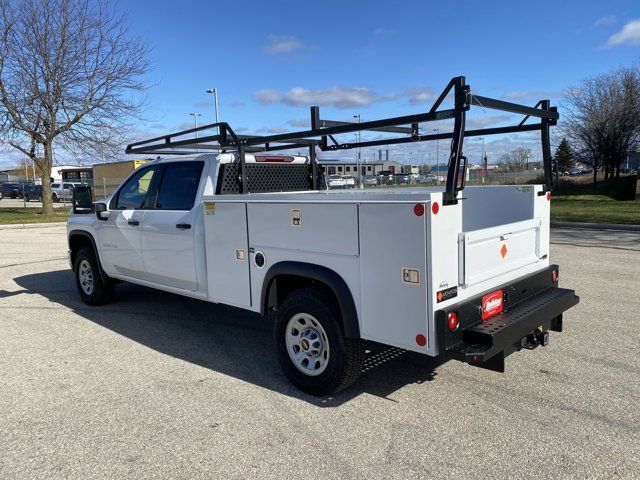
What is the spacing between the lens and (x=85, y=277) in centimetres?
752

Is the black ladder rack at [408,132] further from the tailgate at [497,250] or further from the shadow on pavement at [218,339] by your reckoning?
the shadow on pavement at [218,339]

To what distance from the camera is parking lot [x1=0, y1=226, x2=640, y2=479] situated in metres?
3.27

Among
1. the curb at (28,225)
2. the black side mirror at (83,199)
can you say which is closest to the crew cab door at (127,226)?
the black side mirror at (83,199)

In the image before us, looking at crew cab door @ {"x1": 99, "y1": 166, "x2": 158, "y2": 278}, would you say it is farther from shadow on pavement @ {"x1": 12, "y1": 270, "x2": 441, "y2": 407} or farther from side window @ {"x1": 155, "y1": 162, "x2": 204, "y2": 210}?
shadow on pavement @ {"x1": 12, "y1": 270, "x2": 441, "y2": 407}

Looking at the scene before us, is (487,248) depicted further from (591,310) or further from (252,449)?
(591,310)

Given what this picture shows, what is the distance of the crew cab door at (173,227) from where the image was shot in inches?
215

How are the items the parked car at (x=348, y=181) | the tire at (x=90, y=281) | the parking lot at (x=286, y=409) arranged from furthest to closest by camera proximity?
1. the parked car at (x=348, y=181)
2. the tire at (x=90, y=281)
3. the parking lot at (x=286, y=409)

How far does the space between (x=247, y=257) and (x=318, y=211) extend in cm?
103

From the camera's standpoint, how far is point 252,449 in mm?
3469

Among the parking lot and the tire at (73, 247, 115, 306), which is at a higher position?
the tire at (73, 247, 115, 306)

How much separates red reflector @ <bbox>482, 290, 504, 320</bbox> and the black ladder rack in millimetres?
823

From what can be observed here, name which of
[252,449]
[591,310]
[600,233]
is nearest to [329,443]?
→ [252,449]

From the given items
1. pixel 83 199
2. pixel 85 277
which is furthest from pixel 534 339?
pixel 85 277

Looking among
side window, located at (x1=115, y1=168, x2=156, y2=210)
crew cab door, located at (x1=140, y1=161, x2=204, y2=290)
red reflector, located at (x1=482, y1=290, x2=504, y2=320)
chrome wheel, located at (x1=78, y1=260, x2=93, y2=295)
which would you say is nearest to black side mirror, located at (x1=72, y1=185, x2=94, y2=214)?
side window, located at (x1=115, y1=168, x2=156, y2=210)
